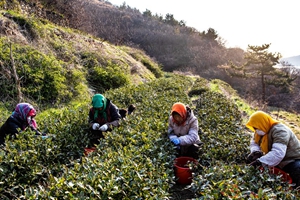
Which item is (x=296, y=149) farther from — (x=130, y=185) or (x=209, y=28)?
(x=209, y=28)

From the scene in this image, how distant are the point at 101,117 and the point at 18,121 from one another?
5.11 feet

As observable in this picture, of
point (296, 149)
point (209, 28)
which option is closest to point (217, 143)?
point (296, 149)

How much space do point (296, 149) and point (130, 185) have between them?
2513 mm


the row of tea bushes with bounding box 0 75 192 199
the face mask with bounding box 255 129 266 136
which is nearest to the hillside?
the row of tea bushes with bounding box 0 75 192 199

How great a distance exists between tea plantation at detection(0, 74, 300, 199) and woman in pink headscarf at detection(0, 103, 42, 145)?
372 mm

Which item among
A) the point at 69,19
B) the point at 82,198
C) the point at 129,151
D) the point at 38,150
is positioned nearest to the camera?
the point at 82,198

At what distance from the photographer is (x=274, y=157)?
133 inches

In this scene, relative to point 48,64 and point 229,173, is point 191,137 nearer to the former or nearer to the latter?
point 229,173

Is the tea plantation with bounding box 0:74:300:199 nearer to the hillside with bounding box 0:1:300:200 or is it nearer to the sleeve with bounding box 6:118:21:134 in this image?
the hillside with bounding box 0:1:300:200

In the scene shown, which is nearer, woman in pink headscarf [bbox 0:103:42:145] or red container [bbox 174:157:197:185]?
red container [bbox 174:157:197:185]

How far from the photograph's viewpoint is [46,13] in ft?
45.9

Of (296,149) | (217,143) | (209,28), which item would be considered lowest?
(217,143)

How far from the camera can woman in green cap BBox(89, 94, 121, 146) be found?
498 centimetres

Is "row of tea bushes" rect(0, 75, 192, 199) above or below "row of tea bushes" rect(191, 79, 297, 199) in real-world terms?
below
